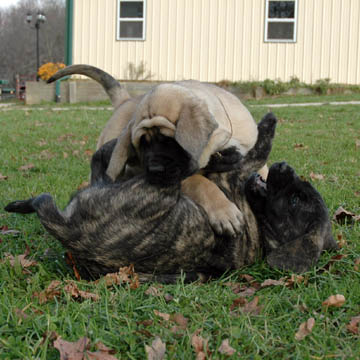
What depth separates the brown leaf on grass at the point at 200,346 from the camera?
2184mm

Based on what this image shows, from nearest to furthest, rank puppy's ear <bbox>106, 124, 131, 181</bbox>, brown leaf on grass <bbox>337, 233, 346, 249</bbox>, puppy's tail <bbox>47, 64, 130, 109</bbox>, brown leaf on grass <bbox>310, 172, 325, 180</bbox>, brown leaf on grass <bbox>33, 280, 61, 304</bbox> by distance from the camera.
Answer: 1. brown leaf on grass <bbox>33, 280, 61, 304</bbox>
2. puppy's ear <bbox>106, 124, 131, 181</bbox>
3. brown leaf on grass <bbox>337, 233, 346, 249</bbox>
4. puppy's tail <bbox>47, 64, 130, 109</bbox>
5. brown leaf on grass <bbox>310, 172, 325, 180</bbox>

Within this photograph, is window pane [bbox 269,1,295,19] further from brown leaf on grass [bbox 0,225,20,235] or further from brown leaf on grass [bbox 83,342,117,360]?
brown leaf on grass [bbox 83,342,117,360]

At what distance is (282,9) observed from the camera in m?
18.3

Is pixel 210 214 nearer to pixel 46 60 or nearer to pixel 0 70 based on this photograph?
pixel 46 60

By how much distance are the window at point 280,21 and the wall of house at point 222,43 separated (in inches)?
8.0

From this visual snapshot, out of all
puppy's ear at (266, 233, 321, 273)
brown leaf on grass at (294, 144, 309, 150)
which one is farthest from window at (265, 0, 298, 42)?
puppy's ear at (266, 233, 321, 273)

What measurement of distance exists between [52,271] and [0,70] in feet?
161

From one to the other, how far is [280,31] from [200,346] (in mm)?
17509

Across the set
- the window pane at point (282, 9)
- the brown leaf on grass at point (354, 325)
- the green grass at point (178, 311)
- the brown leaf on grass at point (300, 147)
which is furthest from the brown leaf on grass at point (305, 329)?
the window pane at point (282, 9)

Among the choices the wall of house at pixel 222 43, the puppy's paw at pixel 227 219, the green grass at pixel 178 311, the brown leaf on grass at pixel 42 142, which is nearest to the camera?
the green grass at pixel 178 311

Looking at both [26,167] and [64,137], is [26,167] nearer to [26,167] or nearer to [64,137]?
[26,167]

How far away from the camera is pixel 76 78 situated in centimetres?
1880

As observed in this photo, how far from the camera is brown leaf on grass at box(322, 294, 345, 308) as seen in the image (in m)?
2.69

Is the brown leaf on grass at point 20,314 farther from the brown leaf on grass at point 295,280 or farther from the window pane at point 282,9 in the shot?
the window pane at point 282,9
